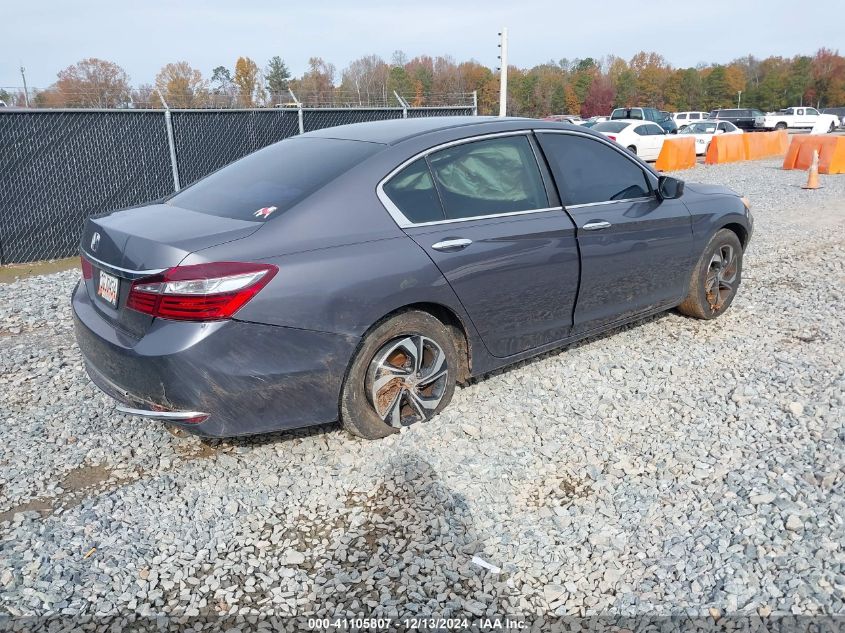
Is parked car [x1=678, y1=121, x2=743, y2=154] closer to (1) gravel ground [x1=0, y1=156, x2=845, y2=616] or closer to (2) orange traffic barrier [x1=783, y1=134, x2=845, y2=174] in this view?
(2) orange traffic barrier [x1=783, y1=134, x2=845, y2=174]

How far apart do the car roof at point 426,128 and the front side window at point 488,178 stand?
9 cm

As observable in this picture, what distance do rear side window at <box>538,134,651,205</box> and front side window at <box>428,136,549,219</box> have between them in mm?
188

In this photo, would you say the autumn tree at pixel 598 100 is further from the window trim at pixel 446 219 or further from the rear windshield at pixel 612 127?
the window trim at pixel 446 219

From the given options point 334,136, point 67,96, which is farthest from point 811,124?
point 334,136

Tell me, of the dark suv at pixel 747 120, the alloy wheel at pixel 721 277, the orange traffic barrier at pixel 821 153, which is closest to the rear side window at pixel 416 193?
the alloy wheel at pixel 721 277

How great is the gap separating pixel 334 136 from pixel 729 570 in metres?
3.10

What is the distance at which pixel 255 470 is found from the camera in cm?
351

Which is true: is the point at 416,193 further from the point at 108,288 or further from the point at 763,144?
the point at 763,144

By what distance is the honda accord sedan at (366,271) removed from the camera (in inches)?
122

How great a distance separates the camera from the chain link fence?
30.9 feet

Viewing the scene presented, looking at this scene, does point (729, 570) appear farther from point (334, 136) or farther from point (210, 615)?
point (334, 136)

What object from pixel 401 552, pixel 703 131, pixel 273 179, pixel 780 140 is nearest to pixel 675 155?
pixel 780 140

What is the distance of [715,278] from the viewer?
5496 millimetres

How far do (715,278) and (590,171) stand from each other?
65.3 inches
